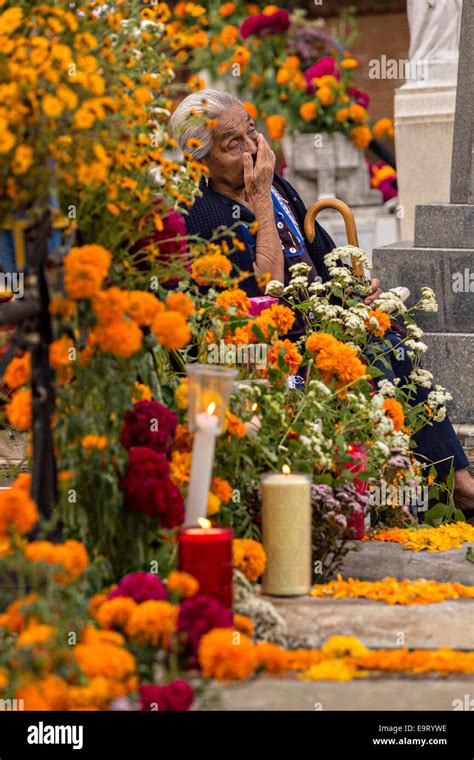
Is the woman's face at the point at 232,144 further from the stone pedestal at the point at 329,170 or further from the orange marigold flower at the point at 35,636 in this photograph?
the stone pedestal at the point at 329,170

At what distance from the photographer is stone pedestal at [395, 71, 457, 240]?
314 inches

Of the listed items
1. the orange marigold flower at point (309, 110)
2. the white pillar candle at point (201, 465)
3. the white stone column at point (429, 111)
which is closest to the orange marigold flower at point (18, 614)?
the white pillar candle at point (201, 465)

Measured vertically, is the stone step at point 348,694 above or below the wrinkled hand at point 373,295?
below

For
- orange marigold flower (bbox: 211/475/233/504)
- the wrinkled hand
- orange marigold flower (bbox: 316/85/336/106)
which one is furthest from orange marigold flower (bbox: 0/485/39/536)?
orange marigold flower (bbox: 316/85/336/106)

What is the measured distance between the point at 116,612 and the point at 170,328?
1.90ft

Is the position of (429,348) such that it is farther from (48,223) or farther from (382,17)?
(382,17)

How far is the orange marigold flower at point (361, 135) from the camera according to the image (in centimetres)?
986

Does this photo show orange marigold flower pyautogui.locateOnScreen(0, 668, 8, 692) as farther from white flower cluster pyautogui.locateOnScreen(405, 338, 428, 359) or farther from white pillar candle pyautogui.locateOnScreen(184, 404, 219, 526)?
white flower cluster pyautogui.locateOnScreen(405, 338, 428, 359)

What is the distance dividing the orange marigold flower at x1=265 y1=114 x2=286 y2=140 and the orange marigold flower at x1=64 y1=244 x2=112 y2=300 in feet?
24.8

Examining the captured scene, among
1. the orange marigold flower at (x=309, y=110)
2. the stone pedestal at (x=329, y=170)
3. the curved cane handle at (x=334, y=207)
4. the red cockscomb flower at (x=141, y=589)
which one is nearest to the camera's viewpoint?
the red cockscomb flower at (x=141, y=589)

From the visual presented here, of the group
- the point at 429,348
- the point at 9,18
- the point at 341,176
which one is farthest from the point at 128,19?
the point at 341,176

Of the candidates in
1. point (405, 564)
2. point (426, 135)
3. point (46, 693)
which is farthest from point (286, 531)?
point (426, 135)

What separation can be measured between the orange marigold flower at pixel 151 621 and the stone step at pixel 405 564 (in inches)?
39.0

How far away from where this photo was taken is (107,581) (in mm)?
2740
